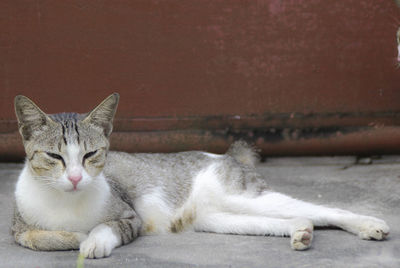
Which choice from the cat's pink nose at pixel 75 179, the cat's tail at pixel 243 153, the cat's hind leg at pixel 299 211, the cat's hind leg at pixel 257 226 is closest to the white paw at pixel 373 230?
the cat's hind leg at pixel 299 211

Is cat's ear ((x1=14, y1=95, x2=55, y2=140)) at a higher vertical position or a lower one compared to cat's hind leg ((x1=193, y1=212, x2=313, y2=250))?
higher

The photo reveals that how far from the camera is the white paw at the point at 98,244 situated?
3369 mm

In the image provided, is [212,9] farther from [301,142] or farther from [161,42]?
[301,142]

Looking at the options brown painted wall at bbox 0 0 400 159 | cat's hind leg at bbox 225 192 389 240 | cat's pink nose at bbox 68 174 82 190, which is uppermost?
brown painted wall at bbox 0 0 400 159

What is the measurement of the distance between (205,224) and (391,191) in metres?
1.84

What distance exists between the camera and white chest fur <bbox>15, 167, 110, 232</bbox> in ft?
11.4

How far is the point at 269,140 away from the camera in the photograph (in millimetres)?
5816

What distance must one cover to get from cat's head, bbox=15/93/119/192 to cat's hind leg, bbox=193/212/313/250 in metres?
0.97

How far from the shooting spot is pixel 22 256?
Result: 3.46 m

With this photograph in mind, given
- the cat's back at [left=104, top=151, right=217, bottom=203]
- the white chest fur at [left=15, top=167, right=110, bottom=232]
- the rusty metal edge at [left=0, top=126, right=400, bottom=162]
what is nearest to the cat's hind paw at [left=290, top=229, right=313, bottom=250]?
the cat's back at [left=104, top=151, right=217, bottom=203]

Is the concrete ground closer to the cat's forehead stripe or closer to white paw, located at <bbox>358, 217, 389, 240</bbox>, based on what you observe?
white paw, located at <bbox>358, 217, 389, 240</bbox>

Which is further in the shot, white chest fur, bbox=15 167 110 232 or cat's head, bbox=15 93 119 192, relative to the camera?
white chest fur, bbox=15 167 110 232

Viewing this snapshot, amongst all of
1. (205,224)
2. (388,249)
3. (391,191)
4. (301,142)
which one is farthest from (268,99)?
(388,249)

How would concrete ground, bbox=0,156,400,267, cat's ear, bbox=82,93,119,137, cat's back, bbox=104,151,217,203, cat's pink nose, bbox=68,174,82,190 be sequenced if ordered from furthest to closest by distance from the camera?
cat's back, bbox=104,151,217,203
cat's ear, bbox=82,93,119,137
concrete ground, bbox=0,156,400,267
cat's pink nose, bbox=68,174,82,190
